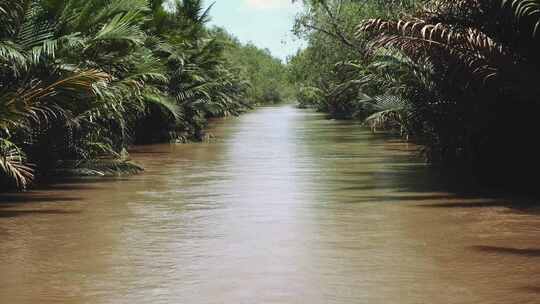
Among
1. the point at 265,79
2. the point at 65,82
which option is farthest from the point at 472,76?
the point at 265,79

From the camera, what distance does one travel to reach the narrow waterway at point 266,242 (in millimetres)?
5809

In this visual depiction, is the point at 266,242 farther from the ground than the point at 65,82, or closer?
closer

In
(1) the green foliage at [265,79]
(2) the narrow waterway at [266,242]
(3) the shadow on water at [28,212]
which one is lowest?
(2) the narrow waterway at [266,242]

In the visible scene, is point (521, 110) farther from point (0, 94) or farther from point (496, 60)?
point (0, 94)

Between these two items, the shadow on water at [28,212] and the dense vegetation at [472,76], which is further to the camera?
the dense vegetation at [472,76]

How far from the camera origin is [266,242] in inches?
303

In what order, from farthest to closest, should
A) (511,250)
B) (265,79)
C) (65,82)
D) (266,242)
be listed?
(265,79), (65,82), (266,242), (511,250)

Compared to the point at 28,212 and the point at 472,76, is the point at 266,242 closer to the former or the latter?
the point at 28,212

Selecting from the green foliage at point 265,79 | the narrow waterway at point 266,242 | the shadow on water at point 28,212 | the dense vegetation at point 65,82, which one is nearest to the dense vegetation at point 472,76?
the narrow waterway at point 266,242

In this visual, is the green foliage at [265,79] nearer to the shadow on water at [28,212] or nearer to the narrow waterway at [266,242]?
the narrow waterway at [266,242]

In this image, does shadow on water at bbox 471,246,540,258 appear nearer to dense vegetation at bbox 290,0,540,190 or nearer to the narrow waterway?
the narrow waterway

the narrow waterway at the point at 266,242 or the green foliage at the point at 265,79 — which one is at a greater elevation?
the green foliage at the point at 265,79

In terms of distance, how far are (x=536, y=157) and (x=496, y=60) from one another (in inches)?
65.3

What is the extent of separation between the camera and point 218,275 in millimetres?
6297
